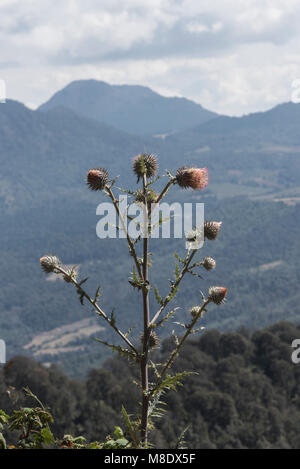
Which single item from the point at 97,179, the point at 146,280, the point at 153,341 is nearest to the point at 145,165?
the point at 97,179

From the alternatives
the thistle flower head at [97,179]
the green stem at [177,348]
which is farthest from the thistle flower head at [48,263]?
the green stem at [177,348]

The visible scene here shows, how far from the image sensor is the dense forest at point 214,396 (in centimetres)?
6006

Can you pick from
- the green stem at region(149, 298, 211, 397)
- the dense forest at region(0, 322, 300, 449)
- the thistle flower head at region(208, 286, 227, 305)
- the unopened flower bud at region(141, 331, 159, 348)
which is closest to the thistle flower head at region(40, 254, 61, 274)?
the unopened flower bud at region(141, 331, 159, 348)

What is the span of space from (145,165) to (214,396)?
60112mm

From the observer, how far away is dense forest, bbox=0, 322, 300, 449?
60062mm

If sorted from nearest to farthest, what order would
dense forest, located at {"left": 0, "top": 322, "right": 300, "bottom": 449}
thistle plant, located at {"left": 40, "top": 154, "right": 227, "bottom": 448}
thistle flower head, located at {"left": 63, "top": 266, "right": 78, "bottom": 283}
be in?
thistle plant, located at {"left": 40, "top": 154, "right": 227, "bottom": 448}
thistle flower head, located at {"left": 63, "top": 266, "right": 78, "bottom": 283}
dense forest, located at {"left": 0, "top": 322, "right": 300, "bottom": 449}

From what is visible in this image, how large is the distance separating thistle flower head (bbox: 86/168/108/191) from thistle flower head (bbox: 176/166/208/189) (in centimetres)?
54

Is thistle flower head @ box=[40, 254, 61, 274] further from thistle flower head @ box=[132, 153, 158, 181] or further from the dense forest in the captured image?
the dense forest

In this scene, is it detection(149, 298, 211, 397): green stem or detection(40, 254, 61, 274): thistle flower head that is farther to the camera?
detection(40, 254, 61, 274): thistle flower head

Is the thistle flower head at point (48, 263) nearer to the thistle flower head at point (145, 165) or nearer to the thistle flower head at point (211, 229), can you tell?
the thistle flower head at point (145, 165)

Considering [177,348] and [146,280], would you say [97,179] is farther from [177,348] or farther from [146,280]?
[177,348]

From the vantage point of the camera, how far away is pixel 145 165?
518 cm
